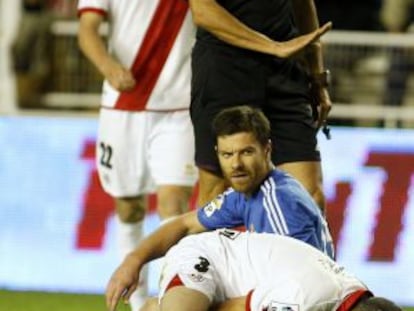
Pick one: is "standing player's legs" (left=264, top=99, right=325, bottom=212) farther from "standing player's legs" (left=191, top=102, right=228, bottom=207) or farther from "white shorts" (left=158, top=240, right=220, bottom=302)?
"white shorts" (left=158, top=240, right=220, bottom=302)

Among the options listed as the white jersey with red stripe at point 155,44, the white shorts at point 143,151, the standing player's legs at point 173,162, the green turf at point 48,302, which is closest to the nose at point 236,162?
the standing player's legs at point 173,162

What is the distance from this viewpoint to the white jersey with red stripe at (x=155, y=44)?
803 centimetres

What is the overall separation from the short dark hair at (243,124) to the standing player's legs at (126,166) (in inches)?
87.6

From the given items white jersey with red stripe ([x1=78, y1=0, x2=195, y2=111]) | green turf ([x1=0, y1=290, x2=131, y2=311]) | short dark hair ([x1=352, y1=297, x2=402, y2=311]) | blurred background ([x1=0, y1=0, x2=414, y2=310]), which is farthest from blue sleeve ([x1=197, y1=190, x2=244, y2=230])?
blurred background ([x1=0, y1=0, x2=414, y2=310])

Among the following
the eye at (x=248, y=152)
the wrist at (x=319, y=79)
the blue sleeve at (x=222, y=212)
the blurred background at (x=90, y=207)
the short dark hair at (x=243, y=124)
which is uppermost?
the wrist at (x=319, y=79)

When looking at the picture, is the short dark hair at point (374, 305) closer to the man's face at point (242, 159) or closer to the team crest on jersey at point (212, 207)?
the man's face at point (242, 159)

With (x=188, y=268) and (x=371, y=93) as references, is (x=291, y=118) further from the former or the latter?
(x=371, y=93)

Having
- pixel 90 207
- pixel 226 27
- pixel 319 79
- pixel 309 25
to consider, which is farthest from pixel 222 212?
pixel 90 207

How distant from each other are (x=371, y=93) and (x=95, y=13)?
12.5 feet

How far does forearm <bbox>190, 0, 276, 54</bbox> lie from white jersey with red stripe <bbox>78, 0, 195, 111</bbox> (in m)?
1.50

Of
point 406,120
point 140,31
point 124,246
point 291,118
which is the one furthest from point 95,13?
point 406,120

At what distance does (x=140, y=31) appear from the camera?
805cm

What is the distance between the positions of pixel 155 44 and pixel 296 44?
6.19ft

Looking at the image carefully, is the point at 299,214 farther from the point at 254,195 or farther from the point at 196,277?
the point at 196,277
